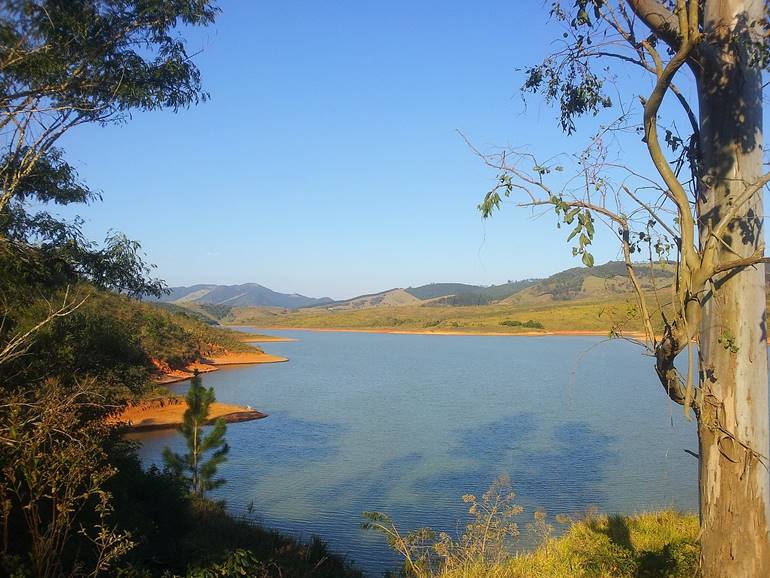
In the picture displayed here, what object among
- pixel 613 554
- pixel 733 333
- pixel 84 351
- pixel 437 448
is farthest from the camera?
pixel 437 448

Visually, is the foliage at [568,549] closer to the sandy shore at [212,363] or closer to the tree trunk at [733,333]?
the tree trunk at [733,333]

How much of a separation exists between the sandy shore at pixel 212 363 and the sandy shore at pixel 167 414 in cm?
637

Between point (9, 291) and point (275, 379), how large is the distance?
27.9 metres

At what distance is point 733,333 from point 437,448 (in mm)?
13465

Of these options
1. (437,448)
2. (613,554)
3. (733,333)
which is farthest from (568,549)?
(437,448)

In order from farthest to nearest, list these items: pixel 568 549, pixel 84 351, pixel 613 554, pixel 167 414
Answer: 1. pixel 167 414
2. pixel 84 351
3. pixel 568 549
4. pixel 613 554

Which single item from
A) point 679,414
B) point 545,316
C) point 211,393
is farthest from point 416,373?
point 545,316

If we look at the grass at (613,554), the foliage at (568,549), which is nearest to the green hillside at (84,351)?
the foliage at (568,549)

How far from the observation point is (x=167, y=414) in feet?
68.3

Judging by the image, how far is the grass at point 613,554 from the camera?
4.61 m

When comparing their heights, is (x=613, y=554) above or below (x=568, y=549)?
above

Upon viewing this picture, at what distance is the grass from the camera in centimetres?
461

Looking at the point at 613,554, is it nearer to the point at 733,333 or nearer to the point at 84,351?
the point at 733,333

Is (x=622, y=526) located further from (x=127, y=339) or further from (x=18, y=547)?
(x=127, y=339)
